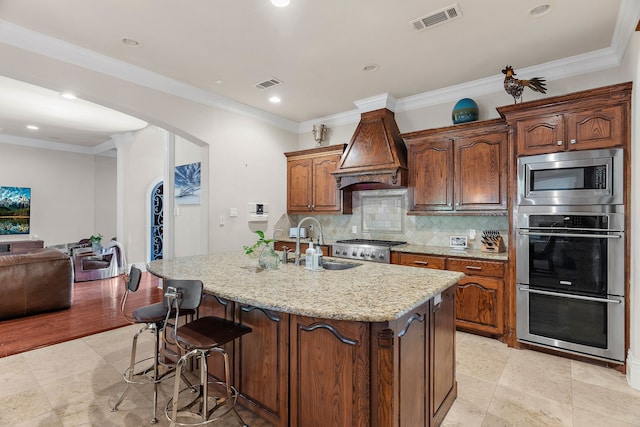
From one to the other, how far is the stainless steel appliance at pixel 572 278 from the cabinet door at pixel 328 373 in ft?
7.71

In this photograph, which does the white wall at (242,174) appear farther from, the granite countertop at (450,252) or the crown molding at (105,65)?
the granite countertop at (450,252)

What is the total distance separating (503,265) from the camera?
320 cm

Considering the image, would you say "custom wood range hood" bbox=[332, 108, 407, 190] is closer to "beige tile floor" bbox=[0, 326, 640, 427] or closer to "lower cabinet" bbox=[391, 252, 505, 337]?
"lower cabinet" bbox=[391, 252, 505, 337]

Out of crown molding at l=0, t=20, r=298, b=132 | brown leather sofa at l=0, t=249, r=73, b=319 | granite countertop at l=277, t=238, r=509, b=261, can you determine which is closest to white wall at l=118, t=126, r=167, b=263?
brown leather sofa at l=0, t=249, r=73, b=319

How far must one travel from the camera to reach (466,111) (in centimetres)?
371

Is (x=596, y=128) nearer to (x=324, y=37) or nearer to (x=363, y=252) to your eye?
(x=324, y=37)

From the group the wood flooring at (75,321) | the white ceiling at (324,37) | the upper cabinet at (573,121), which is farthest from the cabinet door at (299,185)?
the upper cabinet at (573,121)

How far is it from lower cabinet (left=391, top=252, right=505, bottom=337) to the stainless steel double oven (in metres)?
0.19

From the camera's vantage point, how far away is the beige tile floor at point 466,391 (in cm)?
206

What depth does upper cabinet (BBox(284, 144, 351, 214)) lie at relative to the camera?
15.8 feet

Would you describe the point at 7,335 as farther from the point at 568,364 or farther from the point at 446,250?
the point at 568,364

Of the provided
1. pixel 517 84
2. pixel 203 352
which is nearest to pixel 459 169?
pixel 517 84

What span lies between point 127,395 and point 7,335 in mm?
2239

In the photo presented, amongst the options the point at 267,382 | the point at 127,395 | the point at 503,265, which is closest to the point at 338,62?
the point at 503,265
